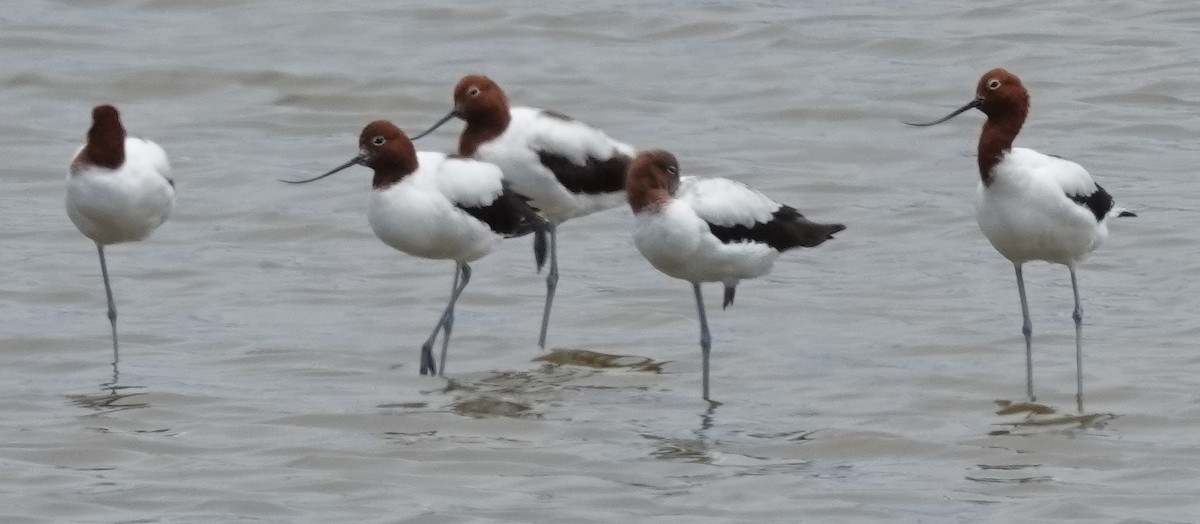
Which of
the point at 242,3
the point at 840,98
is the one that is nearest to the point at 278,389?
the point at 840,98

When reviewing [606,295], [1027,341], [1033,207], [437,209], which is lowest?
[606,295]

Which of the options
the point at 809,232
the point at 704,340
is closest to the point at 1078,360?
the point at 809,232

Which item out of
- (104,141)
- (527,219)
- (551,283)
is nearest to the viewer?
(104,141)

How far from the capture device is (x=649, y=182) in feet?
31.2

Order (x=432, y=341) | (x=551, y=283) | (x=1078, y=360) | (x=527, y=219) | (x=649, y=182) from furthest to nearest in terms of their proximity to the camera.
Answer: (x=551, y=283)
(x=527, y=219)
(x=432, y=341)
(x=1078, y=360)
(x=649, y=182)

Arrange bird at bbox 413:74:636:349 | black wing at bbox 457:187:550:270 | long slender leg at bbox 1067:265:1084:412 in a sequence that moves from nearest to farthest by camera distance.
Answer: long slender leg at bbox 1067:265:1084:412 → black wing at bbox 457:187:550:270 → bird at bbox 413:74:636:349

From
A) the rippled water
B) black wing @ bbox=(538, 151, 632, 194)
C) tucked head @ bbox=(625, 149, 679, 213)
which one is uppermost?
tucked head @ bbox=(625, 149, 679, 213)

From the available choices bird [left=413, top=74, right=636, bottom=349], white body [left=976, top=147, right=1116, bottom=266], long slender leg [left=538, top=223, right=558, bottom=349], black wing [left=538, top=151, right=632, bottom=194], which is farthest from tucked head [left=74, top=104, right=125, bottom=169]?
white body [left=976, top=147, right=1116, bottom=266]

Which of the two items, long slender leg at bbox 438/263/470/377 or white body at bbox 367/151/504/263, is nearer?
white body at bbox 367/151/504/263

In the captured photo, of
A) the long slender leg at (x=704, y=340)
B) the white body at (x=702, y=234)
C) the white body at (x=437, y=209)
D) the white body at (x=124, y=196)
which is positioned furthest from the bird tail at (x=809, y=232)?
the white body at (x=124, y=196)

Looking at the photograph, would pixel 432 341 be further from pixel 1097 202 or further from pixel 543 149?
pixel 1097 202

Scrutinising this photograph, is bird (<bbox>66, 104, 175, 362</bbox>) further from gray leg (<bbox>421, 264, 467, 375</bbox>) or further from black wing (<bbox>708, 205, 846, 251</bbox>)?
black wing (<bbox>708, 205, 846, 251</bbox>)

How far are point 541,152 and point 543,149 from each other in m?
0.02

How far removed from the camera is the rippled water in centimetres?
863
